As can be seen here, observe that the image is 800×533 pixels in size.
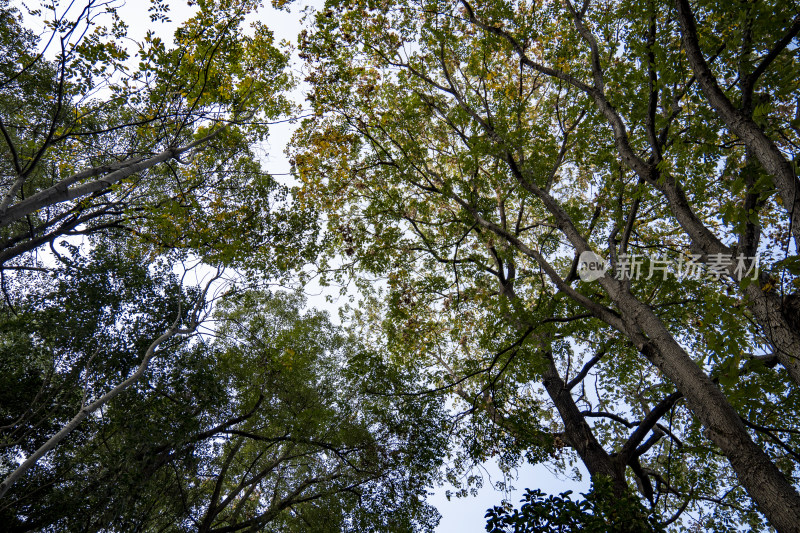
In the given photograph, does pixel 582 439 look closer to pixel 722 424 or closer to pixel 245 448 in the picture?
pixel 722 424

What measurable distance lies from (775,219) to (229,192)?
10866 millimetres

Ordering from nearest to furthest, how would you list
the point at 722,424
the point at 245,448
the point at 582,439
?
the point at 722,424 → the point at 582,439 → the point at 245,448

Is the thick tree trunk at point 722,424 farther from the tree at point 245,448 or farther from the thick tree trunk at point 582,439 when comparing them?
the tree at point 245,448

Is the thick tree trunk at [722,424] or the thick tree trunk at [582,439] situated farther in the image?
the thick tree trunk at [582,439]

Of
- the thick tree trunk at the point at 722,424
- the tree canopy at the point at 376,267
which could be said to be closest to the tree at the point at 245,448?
the tree canopy at the point at 376,267

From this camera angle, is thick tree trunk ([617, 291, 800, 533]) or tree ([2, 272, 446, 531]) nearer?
thick tree trunk ([617, 291, 800, 533])

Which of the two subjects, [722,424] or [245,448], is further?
Result: [245,448]

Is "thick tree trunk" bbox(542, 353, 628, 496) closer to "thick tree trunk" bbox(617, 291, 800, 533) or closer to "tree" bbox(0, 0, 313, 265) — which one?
"thick tree trunk" bbox(617, 291, 800, 533)

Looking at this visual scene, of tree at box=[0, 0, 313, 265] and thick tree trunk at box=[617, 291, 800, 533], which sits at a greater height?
tree at box=[0, 0, 313, 265]

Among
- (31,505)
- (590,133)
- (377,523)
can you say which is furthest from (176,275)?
(590,133)

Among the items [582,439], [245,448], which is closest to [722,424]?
[582,439]

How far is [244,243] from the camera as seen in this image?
8719 mm

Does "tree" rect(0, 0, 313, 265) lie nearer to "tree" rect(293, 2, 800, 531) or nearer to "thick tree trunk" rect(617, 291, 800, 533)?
"tree" rect(293, 2, 800, 531)

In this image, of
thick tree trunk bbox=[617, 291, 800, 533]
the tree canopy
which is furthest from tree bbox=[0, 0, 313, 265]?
thick tree trunk bbox=[617, 291, 800, 533]
